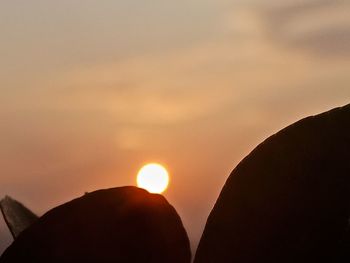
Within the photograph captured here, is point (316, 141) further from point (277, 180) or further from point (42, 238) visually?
point (42, 238)

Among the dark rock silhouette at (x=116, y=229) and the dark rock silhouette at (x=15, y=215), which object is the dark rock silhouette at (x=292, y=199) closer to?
the dark rock silhouette at (x=116, y=229)

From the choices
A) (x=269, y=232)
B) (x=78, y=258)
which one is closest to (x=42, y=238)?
(x=78, y=258)

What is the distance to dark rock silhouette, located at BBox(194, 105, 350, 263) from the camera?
29 cm

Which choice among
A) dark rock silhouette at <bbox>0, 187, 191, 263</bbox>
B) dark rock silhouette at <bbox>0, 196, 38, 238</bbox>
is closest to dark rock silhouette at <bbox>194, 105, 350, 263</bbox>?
dark rock silhouette at <bbox>0, 187, 191, 263</bbox>

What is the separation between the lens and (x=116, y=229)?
0.35m

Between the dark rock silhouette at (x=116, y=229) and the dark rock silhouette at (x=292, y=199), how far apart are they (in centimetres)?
3

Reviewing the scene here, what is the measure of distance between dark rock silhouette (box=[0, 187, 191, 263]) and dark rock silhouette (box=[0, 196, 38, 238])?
3.6 inches

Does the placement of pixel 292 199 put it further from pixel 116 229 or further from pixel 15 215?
pixel 15 215

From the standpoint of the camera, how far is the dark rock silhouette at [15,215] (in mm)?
439

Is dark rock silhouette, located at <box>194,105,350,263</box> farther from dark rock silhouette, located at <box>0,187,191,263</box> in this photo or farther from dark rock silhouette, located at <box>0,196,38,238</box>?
dark rock silhouette, located at <box>0,196,38,238</box>

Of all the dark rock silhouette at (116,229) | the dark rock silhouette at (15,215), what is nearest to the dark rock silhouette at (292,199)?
the dark rock silhouette at (116,229)

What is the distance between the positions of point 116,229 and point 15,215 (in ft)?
0.44

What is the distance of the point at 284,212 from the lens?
0.30 metres

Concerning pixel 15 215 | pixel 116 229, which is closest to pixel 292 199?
pixel 116 229
